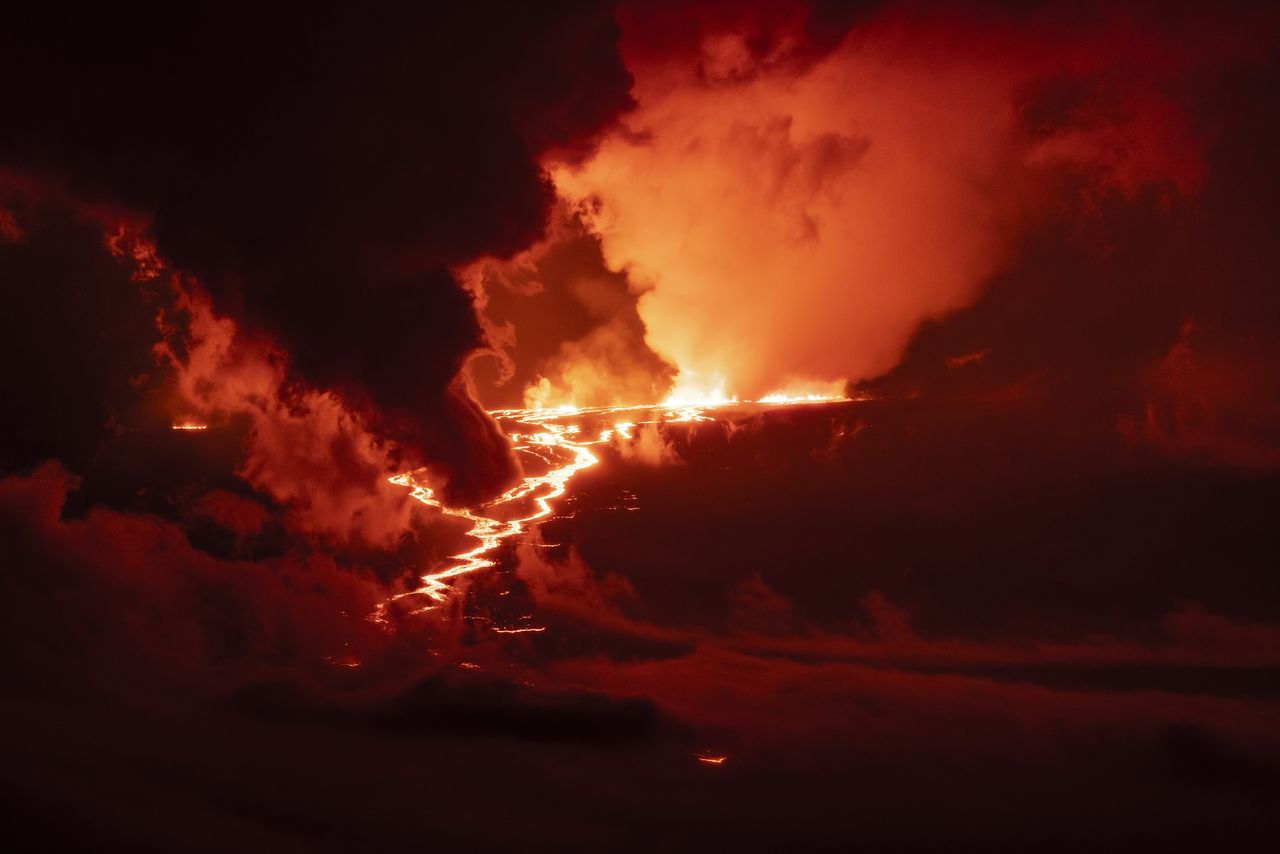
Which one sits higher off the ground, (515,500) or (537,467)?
(537,467)

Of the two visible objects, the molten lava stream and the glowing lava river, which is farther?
the glowing lava river

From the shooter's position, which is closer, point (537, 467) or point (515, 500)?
point (515, 500)

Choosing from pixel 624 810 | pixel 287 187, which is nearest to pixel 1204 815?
pixel 624 810

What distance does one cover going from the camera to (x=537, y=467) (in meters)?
9.18

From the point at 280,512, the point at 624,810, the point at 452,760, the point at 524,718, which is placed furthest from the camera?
the point at 280,512

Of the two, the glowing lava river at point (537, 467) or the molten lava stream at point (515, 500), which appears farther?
the glowing lava river at point (537, 467)

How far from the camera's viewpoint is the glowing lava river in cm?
559

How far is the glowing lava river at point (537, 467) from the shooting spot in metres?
5.59

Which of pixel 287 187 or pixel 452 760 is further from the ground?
pixel 287 187

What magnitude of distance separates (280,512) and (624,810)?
15.3 ft

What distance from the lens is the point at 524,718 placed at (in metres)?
3.47

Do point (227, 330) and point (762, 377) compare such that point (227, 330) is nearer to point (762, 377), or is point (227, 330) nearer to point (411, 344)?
point (411, 344)

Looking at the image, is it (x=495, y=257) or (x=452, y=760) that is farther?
(x=495, y=257)

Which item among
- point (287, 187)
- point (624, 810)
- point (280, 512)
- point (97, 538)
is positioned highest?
point (287, 187)
